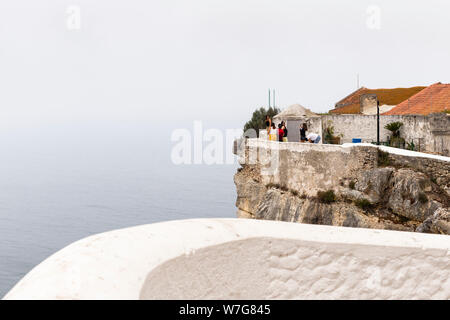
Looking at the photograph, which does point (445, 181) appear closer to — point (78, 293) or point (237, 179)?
point (237, 179)

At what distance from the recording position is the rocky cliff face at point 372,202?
15141mm

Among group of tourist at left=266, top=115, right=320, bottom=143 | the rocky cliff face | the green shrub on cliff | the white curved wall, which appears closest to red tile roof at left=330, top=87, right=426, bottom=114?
group of tourist at left=266, top=115, right=320, bottom=143

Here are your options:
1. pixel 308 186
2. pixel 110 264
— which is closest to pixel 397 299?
pixel 110 264

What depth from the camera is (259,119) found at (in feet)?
127

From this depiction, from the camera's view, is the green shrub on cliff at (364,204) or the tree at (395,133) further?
the tree at (395,133)

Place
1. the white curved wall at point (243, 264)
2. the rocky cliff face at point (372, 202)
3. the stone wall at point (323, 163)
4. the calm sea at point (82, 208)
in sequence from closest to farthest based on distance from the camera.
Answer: the white curved wall at point (243, 264), the rocky cliff face at point (372, 202), the stone wall at point (323, 163), the calm sea at point (82, 208)

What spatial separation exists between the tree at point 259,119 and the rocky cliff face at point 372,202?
14.0m

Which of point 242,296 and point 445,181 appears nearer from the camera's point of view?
point 242,296

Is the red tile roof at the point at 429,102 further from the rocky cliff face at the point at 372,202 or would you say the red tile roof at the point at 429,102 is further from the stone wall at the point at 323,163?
the rocky cliff face at the point at 372,202

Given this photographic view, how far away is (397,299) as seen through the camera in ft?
11.0

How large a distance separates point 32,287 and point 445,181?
14.5 m

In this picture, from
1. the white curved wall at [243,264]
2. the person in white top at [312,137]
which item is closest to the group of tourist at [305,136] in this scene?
the person in white top at [312,137]

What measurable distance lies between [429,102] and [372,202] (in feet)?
38.4

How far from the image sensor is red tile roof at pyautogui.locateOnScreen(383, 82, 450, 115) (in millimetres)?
25359
